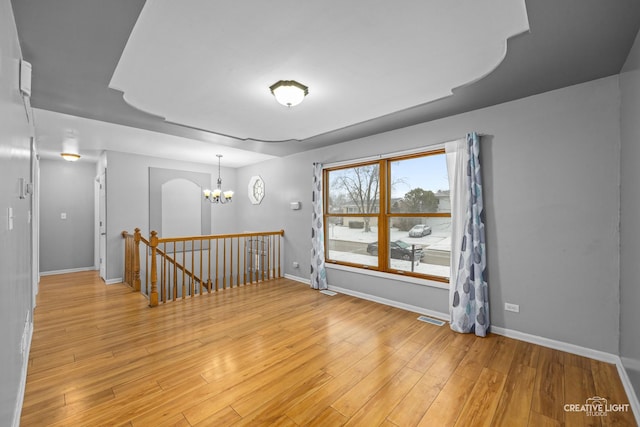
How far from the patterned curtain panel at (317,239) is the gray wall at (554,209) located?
6.32ft

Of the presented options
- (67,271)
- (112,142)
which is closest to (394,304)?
(112,142)

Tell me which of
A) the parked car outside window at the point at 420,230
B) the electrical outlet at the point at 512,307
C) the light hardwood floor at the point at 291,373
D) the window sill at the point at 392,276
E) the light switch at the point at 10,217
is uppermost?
the light switch at the point at 10,217

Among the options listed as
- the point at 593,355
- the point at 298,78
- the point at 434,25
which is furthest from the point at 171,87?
the point at 593,355

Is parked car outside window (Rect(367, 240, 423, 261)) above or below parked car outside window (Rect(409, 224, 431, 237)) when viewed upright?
below

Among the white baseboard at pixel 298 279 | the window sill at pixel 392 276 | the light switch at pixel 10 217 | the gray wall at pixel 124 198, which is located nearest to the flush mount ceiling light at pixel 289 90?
the light switch at pixel 10 217

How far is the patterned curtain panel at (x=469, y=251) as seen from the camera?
3057 mm

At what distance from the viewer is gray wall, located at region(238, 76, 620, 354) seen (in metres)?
2.48

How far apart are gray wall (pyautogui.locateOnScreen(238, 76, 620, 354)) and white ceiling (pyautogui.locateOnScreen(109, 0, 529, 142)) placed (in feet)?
2.89

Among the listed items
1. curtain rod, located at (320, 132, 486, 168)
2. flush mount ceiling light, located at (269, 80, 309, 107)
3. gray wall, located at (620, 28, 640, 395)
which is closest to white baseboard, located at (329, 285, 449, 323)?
gray wall, located at (620, 28, 640, 395)

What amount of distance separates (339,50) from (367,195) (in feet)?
8.27

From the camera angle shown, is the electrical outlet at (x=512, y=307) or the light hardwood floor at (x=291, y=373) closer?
the light hardwood floor at (x=291, y=373)

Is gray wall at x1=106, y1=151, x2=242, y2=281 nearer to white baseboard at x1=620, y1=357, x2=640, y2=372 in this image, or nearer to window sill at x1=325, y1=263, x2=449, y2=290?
window sill at x1=325, y1=263, x2=449, y2=290

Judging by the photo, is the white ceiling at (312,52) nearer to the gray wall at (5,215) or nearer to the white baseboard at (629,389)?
the gray wall at (5,215)

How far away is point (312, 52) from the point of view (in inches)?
86.4
